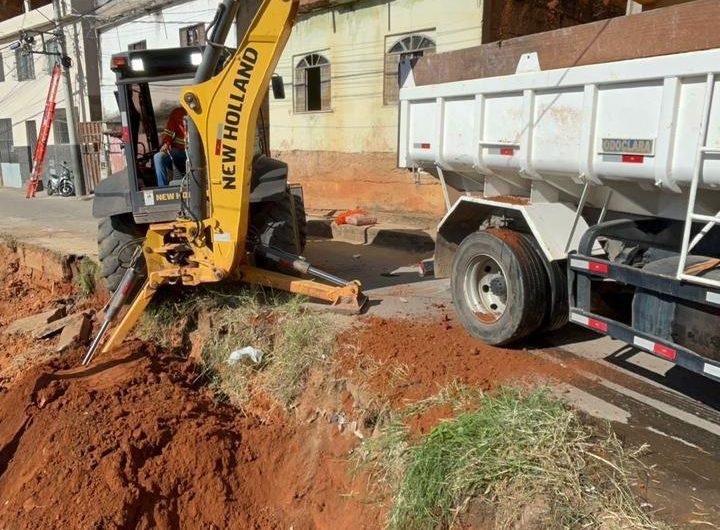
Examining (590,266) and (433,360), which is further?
(433,360)

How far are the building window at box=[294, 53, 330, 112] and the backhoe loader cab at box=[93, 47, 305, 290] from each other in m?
6.49

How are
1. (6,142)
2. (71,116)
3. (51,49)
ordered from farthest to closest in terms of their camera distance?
(6,142) → (51,49) → (71,116)

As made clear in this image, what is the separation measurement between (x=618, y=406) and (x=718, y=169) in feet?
5.24

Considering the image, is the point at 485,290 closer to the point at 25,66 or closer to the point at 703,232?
the point at 703,232

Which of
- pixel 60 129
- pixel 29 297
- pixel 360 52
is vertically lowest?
pixel 29 297

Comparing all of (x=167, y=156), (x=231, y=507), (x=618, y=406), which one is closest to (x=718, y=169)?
(x=618, y=406)

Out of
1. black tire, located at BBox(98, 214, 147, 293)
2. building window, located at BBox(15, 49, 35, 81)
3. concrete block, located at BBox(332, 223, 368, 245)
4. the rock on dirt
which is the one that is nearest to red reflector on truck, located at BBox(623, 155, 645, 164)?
black tire, located at BBox(98, 214, 147, 293)

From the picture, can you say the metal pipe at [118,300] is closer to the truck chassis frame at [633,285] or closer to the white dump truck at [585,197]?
the white dump truck at [585,197]

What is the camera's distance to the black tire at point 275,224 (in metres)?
6.26

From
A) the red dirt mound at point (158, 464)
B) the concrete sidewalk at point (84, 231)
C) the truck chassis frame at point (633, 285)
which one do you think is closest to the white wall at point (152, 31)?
the concrete sidewalk at point (84, 231)

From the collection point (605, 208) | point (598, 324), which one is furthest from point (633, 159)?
point (598, 324)

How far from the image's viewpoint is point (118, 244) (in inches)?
255

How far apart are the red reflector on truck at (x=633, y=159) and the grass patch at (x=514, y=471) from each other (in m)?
1.57

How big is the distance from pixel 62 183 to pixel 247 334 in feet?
56.1
